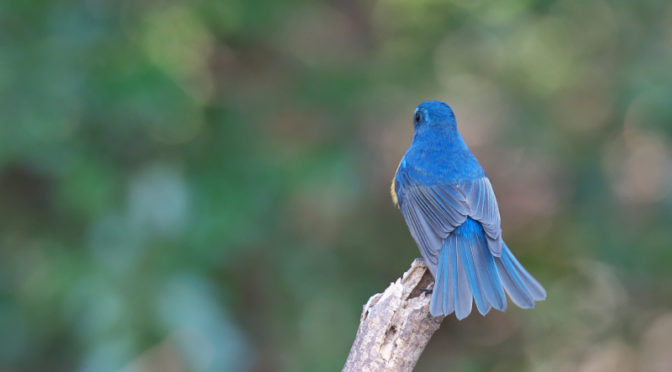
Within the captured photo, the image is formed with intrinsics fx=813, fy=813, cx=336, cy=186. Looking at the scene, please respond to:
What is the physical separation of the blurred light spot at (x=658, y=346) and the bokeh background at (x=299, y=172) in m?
0.02

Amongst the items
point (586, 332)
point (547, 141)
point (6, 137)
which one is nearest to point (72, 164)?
point (6, 137)

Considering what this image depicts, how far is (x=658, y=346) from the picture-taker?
225 inches

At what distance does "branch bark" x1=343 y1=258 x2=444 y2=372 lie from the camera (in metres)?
2.38

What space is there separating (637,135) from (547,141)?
0.64m

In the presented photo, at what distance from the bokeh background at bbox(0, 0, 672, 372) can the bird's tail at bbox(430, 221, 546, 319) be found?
180 centimetres

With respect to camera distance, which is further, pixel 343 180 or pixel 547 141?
pixel 547 141

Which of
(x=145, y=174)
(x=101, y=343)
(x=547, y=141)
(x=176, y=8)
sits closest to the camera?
(x=101, y=343)

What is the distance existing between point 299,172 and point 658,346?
2.87 m

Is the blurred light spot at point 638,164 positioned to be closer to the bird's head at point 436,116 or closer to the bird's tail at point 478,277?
the bird's head at point 436,116

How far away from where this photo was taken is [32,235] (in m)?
5.26

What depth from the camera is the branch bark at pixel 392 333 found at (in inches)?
93.7

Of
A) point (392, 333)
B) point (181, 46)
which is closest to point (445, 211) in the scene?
point (392, 333)

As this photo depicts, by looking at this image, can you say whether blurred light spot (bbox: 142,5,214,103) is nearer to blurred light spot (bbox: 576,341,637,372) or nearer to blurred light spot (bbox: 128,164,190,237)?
blurred light spot (bbox: 128,164,190,237)

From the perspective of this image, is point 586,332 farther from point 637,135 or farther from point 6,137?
point 6,137
